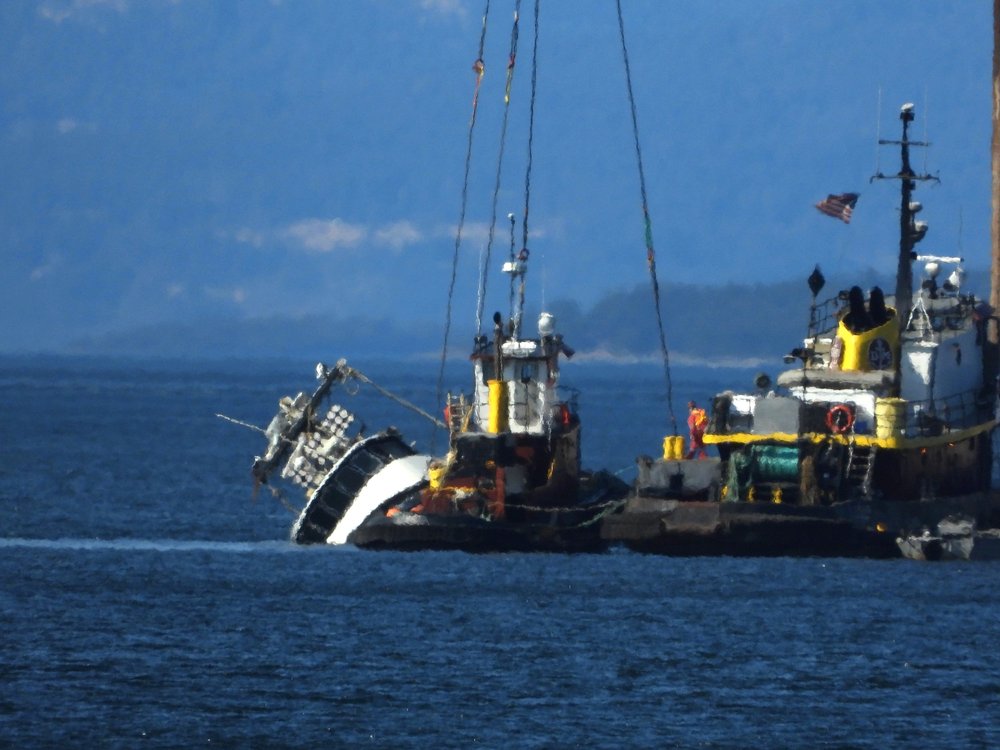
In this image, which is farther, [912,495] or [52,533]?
[52,533]

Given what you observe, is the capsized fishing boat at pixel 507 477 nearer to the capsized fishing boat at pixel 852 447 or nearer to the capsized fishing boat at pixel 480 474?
the capsized fishing boat at pixel 480 474

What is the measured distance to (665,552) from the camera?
204 feet

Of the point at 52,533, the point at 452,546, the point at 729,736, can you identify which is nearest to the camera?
the point at 729,736

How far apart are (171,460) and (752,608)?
210 feet

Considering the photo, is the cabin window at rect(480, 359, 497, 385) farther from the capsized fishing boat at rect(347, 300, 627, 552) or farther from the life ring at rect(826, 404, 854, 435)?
the life ring at rect(826, 404, 854, 435)

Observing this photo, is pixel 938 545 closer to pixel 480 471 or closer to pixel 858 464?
pixel 858 464

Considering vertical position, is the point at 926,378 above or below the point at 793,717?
above

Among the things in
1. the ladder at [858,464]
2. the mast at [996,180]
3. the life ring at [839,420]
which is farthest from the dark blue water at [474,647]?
the mast at [996,180]

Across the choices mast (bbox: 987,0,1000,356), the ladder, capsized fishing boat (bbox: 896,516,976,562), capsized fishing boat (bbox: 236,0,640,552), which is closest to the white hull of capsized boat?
capsized fishing boat (bbox: 236,0,640,552)

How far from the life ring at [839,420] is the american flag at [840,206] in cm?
717

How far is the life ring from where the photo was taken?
6122cm

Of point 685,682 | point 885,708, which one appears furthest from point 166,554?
point 885,708

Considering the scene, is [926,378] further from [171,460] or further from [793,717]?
[171,460]

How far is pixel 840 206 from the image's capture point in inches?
2633
